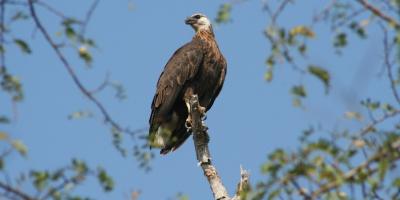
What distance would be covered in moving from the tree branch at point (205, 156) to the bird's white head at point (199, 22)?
243cm

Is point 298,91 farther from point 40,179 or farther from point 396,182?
point 40,179

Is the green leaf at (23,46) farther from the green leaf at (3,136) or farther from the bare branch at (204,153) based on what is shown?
the bare branch at (204,153)

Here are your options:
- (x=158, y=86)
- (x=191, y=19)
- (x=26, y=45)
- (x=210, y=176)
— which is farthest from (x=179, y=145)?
(x=26, y=45)

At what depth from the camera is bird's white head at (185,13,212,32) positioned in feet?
32.2

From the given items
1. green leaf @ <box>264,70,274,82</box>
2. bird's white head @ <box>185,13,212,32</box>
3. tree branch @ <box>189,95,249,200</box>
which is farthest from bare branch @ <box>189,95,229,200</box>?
green leaf @ <box>264,70,274,82</box>

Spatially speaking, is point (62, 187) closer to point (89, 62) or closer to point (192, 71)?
point (89, 62)

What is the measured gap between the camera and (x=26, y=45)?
2805mm

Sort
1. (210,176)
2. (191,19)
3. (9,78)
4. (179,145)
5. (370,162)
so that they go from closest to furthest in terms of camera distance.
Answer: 1. (370,162)
2. (9,78)
3. (210,176)
4. (179,145)
5. (191,19)

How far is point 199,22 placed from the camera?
10.0 metres

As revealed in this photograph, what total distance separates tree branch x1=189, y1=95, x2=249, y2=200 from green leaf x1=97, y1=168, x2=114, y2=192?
3441mm

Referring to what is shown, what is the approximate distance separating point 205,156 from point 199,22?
349 centimetres

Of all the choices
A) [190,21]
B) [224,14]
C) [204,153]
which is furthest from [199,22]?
[224,14]

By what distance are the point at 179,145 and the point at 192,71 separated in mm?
847

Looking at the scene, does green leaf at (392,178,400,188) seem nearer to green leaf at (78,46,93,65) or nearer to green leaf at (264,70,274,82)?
green leaf at (264,70,274,82)
